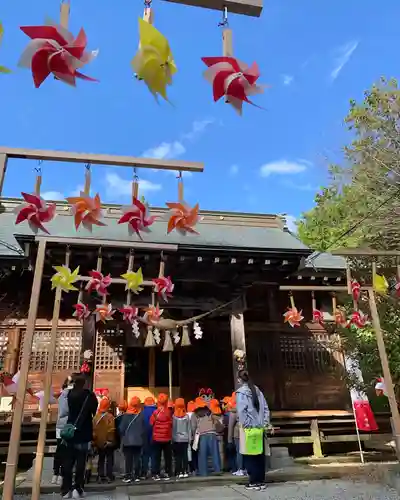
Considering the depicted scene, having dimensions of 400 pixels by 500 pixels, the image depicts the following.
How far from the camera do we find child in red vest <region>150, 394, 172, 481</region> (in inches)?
294

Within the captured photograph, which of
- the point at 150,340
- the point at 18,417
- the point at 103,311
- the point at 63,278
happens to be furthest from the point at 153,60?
the point at 150,340

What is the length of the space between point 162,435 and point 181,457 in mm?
781

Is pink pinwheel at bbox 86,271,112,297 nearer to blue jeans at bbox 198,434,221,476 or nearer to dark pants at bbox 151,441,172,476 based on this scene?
dark pants at bbox 151,441,172,476

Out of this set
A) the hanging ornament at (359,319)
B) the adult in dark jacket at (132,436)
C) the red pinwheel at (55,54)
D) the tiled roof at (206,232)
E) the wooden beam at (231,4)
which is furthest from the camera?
the tiled roof at (206,232)

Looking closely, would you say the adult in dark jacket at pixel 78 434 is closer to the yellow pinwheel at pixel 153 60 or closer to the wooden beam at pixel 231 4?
the yellow pinwheel at pixel 153 60

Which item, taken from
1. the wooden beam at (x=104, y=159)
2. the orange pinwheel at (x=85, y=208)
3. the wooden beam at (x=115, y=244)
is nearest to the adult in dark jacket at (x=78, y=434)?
the wooden beam at (x=115, y=244)

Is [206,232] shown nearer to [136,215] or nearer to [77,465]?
[136,215]

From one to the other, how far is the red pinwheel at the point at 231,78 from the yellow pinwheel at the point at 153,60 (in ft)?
1.25

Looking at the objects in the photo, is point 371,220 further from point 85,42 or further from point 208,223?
point 85,42

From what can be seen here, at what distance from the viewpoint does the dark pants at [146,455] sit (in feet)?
25.1

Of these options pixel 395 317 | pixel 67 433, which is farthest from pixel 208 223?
pixel 67 433

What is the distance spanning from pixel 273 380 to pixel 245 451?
4385 millimetres

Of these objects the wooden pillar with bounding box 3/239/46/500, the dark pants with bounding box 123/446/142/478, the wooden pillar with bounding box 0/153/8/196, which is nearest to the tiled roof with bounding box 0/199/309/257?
the dark pants with bounding box 123/446/142/478

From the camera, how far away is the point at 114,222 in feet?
40.9
